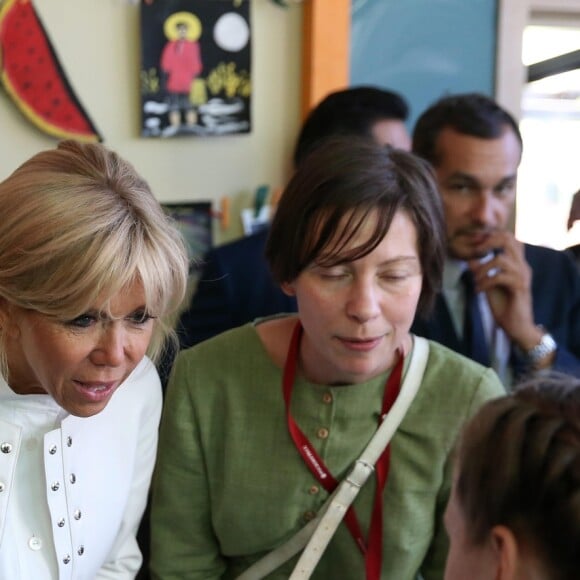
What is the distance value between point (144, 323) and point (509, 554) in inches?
23.0

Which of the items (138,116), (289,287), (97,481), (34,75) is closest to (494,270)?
(289,287)

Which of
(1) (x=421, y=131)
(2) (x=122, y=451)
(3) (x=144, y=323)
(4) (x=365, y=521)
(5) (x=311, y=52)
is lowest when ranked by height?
A: (4) (x=365, y=521)

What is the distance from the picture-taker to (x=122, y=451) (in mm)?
1443

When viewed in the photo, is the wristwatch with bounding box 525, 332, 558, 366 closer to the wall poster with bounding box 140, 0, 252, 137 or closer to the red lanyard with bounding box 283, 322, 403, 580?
the red lanyard with bounding box 283, 322, 403, 580

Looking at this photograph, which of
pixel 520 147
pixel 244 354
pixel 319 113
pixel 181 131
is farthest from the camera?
pixel 181 131

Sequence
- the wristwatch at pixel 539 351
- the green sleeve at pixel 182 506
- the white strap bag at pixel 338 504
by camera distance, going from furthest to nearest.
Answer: the wristwatch at pixel 539 351, the green sleeve at pixel 182 506, the white strap bag at pixel 338 504

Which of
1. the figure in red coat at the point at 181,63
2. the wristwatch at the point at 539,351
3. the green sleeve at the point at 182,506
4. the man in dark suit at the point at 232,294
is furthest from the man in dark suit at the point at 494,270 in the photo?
the figure in red coat at the point at 181,63

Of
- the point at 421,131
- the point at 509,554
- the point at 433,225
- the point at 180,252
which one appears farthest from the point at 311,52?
the point at 509,554

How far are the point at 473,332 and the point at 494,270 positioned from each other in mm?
147

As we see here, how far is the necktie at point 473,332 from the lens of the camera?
1.84 meters

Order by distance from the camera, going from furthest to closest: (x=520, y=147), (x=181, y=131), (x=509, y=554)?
(x=181, y=131), (x=520, y=147), (x=509, y=554)

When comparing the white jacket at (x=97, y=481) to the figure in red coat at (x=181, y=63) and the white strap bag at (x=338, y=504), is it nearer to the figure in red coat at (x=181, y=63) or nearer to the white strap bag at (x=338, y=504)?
the white strap bag at (x=338, y=504)

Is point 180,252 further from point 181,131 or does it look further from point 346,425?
point 181,131

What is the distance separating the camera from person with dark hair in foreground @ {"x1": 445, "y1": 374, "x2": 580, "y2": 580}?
33.7 inches
